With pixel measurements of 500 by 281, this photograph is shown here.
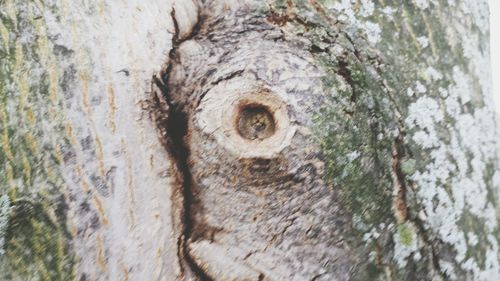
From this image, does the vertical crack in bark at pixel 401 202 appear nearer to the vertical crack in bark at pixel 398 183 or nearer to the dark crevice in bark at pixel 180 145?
the vertical crack in bark at pixel 398 183

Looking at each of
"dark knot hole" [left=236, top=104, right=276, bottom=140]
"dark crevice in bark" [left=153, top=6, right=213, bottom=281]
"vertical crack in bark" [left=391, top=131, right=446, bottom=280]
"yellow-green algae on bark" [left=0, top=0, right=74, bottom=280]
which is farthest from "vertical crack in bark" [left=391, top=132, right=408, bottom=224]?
"yellow-green algae on bark" [left=0, top=0, right=74, bottom=280]

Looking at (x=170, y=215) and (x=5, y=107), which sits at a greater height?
(x=5, y=107)

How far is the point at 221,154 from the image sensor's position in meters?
0.76

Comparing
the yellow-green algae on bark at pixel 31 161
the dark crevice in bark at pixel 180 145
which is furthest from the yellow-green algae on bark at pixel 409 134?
the yellow-green algae on bark at pixel 31 161

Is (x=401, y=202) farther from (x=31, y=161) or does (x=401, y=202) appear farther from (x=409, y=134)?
(x=31, y=161)

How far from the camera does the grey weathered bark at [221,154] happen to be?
0.72 meters

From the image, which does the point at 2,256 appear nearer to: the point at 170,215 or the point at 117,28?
the point at 170,215

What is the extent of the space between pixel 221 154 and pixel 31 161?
0.25m

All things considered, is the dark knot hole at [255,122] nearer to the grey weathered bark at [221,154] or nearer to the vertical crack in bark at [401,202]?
the grey weathered bark at [221,154]

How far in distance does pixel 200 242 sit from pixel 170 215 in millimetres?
56

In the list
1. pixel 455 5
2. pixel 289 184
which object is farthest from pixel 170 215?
pixel 455 5

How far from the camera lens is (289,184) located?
29.6 inches

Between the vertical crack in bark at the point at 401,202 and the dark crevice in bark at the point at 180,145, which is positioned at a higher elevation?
the dark crevice in bark at the point at 180,145

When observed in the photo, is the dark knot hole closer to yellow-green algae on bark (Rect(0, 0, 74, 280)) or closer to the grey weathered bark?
the grey weathered bark
